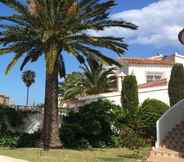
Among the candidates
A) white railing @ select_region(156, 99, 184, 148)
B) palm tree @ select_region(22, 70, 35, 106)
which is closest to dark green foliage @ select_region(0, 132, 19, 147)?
white railing @ select_region(156, 99, 184, 148)

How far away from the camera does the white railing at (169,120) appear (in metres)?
22.3

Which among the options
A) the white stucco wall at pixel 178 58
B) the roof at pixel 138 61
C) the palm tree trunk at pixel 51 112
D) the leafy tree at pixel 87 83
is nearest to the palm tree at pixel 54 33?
the palm tree trunk at pixel 51 112

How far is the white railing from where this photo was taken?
22.3 meters

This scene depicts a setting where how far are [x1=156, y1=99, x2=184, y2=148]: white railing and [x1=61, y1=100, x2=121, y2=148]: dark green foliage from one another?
358 inches

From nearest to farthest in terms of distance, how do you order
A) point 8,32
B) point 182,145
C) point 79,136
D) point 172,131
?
point 182,145 → point 172,131 → point 8,32 → point 79,136

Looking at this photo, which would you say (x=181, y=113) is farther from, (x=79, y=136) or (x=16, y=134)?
(x=16, y=134)

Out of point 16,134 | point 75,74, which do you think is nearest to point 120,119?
point 16,134

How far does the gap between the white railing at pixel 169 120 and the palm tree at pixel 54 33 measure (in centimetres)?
651

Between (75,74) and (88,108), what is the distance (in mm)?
31614

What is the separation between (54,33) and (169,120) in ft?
26.2

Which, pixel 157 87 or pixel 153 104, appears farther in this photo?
pixel 157 87

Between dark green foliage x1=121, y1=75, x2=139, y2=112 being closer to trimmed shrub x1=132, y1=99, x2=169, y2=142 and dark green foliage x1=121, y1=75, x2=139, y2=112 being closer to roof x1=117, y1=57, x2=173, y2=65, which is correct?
trimmed shrub x1=132, y1=99, x2=169, y2=142

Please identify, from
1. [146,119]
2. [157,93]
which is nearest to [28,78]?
[157,93]

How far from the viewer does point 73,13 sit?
27.1 meters
